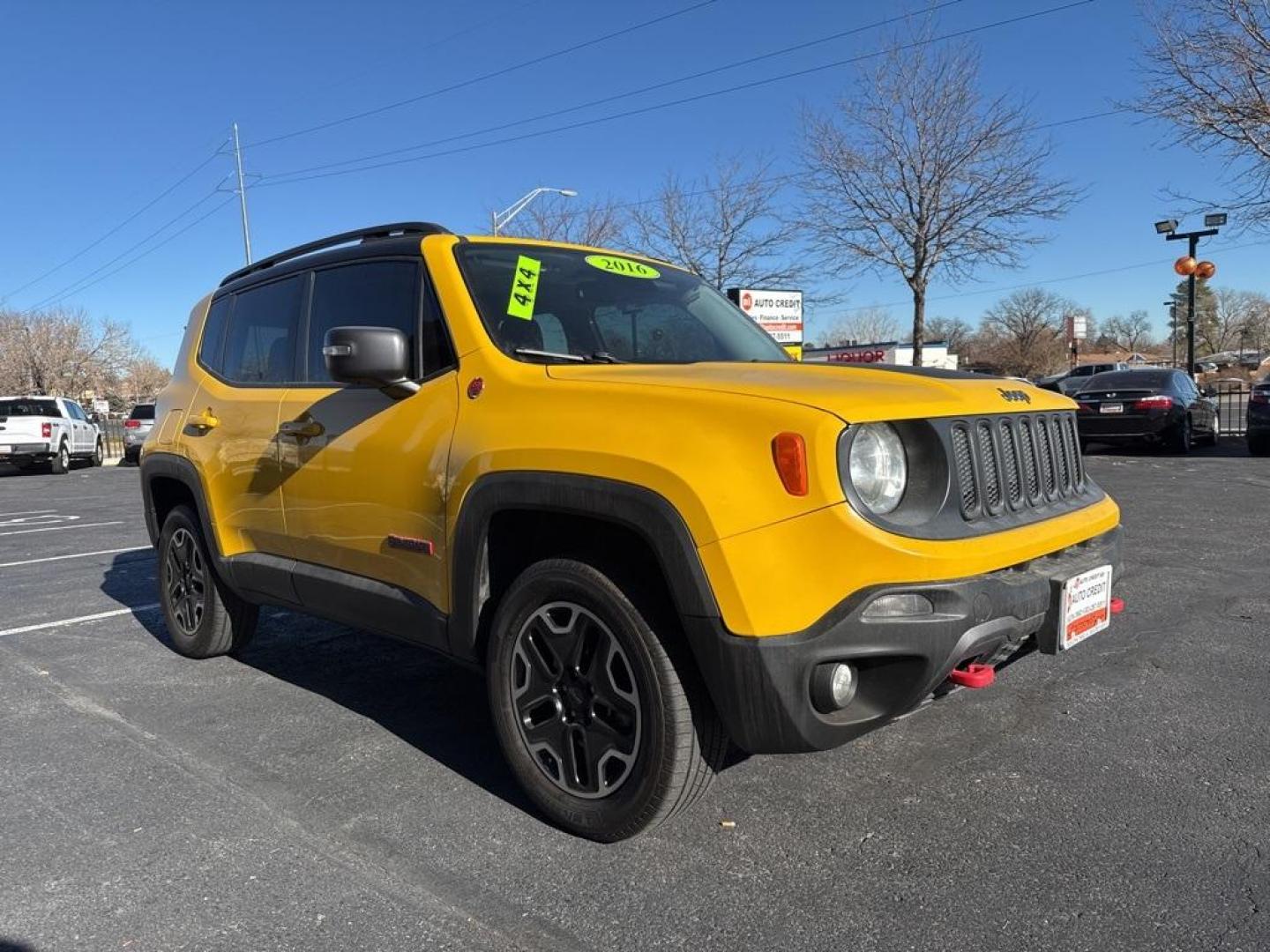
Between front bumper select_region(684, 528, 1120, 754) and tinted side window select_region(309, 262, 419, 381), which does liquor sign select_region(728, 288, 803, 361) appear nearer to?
tinted side window select_region(309, 262, 419, 381)

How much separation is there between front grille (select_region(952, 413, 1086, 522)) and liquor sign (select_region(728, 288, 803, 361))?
1364cm

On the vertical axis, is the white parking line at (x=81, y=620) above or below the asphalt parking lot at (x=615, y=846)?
above

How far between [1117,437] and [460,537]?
1397 centimetres

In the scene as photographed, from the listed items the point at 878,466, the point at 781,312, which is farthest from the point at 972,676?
the point at 781,312

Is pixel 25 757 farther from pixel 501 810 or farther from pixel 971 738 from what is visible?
pixel 971 738

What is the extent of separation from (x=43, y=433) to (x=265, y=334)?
19093mm

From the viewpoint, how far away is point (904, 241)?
18531 millimetres

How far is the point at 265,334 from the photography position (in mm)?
4340

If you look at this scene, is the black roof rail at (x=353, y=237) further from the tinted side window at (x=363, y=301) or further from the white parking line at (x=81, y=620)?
the white parking line at (x=81, y=620)

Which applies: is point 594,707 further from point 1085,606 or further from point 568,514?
point 1085,606

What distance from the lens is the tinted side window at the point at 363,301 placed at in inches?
137

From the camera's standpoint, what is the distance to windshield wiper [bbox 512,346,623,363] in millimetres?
3145

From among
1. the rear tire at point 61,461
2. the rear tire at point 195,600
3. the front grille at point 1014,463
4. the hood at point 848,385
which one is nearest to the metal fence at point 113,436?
the rear tire at point 61,461

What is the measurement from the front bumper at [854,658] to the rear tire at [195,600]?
10.4ft
